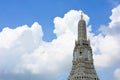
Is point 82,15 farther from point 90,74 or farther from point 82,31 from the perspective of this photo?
point 90,74

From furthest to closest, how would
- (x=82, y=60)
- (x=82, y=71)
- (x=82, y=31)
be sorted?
(x=82, y=31) < (x=82, y=60) < (x=82, y=71)

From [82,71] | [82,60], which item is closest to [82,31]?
[82,60]

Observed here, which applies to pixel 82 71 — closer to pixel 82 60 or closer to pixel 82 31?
pixel 82 60

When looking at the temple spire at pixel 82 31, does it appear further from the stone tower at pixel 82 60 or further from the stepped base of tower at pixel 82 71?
the stepped base of tower at pixel 82 71

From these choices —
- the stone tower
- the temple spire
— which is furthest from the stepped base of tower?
the temple spire

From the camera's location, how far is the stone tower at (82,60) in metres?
176

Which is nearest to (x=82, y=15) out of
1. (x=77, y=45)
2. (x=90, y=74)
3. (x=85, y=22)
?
(x=85, y=22)

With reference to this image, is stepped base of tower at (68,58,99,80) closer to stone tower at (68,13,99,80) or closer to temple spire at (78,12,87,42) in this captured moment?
stone tower at (68,13,99,80)

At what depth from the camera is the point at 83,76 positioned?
175 m

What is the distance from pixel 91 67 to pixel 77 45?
11.9m

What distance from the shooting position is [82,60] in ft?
589

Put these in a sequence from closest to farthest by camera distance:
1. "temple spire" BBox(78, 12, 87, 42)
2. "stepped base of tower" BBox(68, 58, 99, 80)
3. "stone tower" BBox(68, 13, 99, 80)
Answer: "stepped base of tower" BBox(68, 58, 99, 80) < "stone tower" BBox(68, 13, 99, 80) < "temple spire" BBox(78, 12, 87, 42)

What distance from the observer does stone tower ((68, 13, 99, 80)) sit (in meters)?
176

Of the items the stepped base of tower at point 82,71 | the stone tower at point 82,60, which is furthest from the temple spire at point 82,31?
the stepped base of tower at point 82,71
